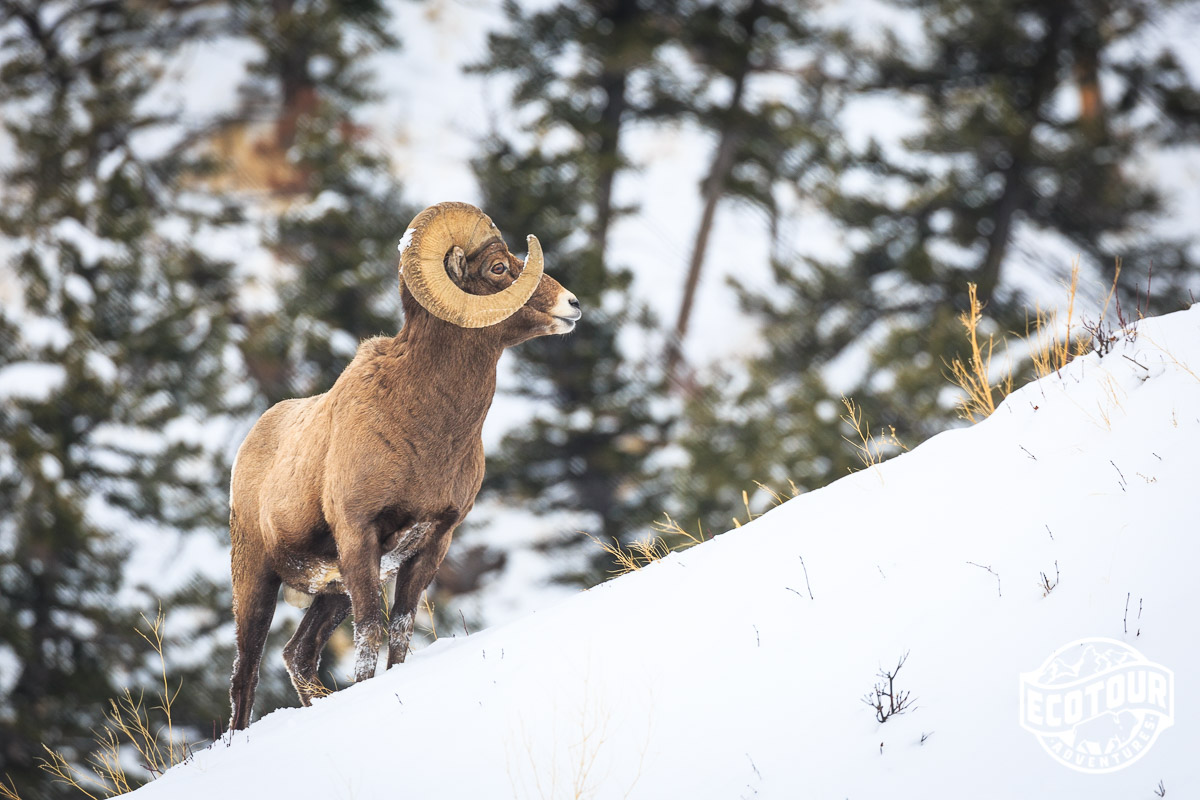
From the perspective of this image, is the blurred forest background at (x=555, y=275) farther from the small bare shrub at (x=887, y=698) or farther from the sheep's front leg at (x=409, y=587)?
the small bare shrub at (x=887, y=698)

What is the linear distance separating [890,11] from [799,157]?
11.9 metres

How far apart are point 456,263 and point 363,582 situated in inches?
61.4

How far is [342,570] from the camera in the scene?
499cm

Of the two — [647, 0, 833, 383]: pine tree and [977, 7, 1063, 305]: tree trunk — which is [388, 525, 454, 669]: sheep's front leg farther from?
[647, 0, 833, 383]: pine tree

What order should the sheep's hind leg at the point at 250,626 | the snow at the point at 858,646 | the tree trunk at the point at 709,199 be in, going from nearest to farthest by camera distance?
the snow at the point at 858,646, the sheep's hind leg at the point at 250,626, the tree trunk at the point at 709,199

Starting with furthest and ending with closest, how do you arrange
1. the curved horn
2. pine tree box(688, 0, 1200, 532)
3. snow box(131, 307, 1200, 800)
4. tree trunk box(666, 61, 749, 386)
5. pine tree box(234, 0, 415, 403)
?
tree trunk box(666, 61, 749, 386)
pine tree box(688, 0, 1200, 532)
pine tree box(234, 0, 415, 403)
the curved horn
snow box(131, 307, 1200, 800)

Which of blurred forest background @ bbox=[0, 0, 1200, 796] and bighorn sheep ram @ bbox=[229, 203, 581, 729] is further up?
bighorn sheep ram @ bbox=[229, 203, 581, 729]

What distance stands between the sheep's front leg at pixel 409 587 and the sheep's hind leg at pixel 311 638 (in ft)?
2.03

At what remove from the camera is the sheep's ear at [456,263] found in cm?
507

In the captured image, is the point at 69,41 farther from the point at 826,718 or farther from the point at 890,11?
the point at 826,718

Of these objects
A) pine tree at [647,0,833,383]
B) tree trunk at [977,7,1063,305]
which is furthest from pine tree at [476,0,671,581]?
tree trunk at [977,7,1063,305]

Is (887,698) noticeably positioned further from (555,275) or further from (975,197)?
(975,197)

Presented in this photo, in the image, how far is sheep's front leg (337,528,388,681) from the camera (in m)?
4.89

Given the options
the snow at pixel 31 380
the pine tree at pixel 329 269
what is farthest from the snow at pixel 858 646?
the snow at pixel 31 380
